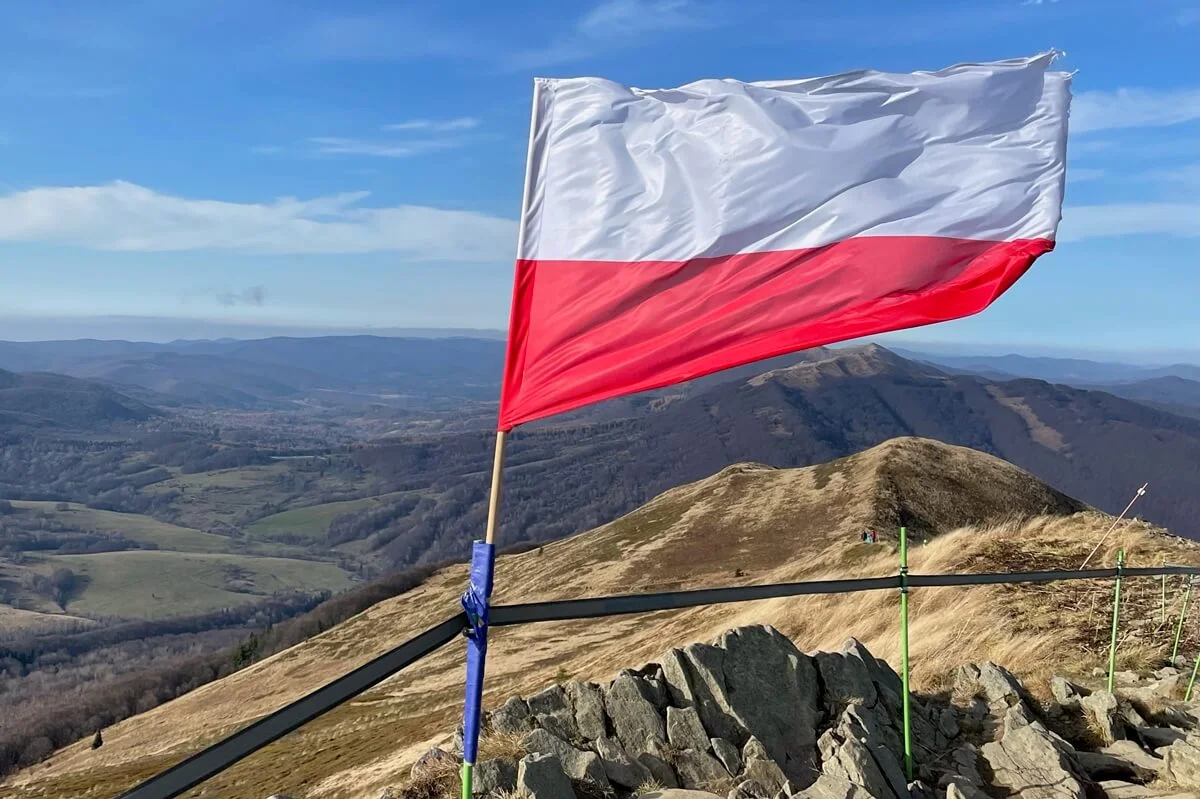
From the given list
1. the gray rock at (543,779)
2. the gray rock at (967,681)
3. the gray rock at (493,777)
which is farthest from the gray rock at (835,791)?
the gray rock at (967,681)

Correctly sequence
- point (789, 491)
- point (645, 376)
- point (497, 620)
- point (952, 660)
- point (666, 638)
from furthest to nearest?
point (789, 491), point (666, 638), point (952, 660), point (645, 376), point (497, 620)

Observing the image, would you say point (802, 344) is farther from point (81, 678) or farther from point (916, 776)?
point (81, 678)

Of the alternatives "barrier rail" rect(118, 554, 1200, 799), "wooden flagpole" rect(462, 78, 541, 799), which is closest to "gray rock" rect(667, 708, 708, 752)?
"barrier rail" rect(118, 554, 1200, 799)

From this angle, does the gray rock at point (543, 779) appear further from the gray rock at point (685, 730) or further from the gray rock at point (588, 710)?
the gray rock at point (685, 730)

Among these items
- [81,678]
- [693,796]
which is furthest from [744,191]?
[81,678]

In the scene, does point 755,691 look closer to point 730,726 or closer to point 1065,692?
point 730,726

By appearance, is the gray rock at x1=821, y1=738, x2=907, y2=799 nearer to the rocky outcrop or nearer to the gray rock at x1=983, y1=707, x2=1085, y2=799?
the rocky outcrop

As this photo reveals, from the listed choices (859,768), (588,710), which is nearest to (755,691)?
(859,768)
